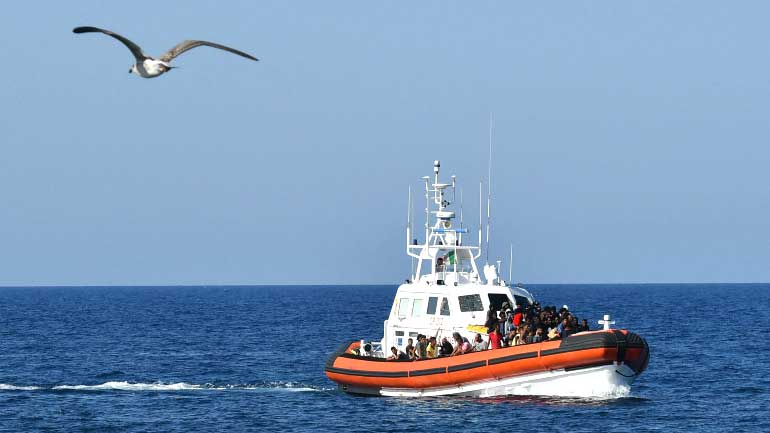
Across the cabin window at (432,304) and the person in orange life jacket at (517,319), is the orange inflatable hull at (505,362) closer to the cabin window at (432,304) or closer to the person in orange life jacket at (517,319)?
the person in orange life jacket at (517,319)

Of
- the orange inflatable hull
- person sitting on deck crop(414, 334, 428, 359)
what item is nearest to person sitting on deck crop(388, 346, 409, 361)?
the orange inflatable hull

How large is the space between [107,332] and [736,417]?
52.3 metres

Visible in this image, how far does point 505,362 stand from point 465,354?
132cm

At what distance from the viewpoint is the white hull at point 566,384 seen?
3141cm

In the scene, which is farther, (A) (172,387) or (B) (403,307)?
(A) (172,387)

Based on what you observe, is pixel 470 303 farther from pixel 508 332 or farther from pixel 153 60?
pixel 153 60

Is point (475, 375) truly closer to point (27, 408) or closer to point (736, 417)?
point (736, 417)

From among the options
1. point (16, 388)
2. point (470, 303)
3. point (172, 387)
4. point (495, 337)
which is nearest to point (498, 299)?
point (470, 303)

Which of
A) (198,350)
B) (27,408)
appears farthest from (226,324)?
(27,408)

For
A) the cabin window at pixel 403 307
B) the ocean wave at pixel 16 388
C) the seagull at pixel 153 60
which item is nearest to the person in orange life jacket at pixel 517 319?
the cabin window at pixel 403 307

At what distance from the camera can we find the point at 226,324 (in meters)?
89.2

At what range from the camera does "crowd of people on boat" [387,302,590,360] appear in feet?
105

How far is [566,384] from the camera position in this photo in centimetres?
3181

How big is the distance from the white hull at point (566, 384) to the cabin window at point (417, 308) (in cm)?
355
